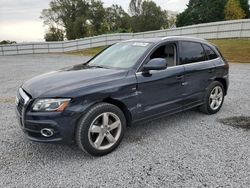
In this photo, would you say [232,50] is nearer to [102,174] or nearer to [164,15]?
[102,174]

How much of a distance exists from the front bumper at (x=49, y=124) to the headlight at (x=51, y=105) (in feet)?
0.16

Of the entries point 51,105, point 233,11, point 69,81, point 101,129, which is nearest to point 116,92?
Result: point 101,129

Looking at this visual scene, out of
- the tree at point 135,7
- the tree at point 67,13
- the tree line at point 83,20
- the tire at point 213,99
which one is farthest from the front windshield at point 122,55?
the tree at point 135,7

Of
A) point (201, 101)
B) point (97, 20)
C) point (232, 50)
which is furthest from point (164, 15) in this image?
point (201, 101)

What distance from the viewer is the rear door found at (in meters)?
4.23

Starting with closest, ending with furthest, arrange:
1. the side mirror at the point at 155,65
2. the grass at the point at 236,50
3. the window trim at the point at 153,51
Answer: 1. the side mirror at the point at 155,65
2. the window trim at the point at 153,51
3. the grass at the point at 236,50

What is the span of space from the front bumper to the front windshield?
127 cm

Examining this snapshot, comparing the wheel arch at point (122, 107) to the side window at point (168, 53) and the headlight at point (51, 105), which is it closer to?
the headlight at point (51, 105)

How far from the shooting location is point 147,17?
52438 mm

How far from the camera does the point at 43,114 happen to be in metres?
2.92

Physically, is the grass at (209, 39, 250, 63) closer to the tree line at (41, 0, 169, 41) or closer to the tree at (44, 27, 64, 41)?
the tree line at (41, 0, 169, 41)

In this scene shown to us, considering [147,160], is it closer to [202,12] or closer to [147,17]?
[147,17]

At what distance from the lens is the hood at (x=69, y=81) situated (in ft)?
9.86

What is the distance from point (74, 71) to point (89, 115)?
1.00 meters
